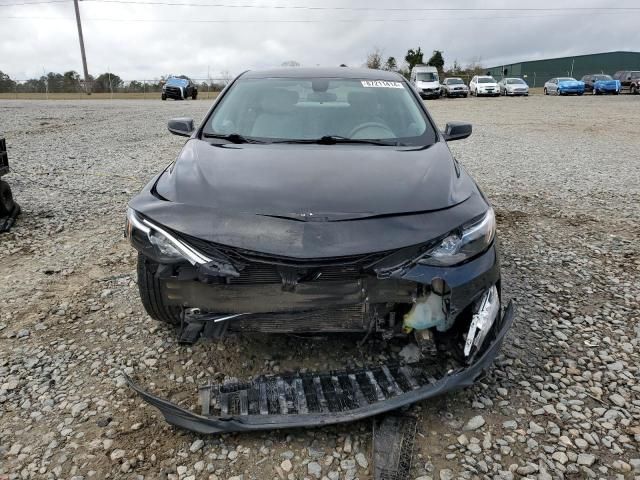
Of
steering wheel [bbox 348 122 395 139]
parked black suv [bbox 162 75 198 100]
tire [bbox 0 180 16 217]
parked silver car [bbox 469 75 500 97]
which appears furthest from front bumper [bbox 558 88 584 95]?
tire [bbox 0 180 16 217]

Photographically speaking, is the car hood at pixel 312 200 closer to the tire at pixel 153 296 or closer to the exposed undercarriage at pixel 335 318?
the exposed undercarriage at pixel 335 318

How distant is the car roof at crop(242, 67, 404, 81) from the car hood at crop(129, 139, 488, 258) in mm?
1294

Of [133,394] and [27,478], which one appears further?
[133,394]

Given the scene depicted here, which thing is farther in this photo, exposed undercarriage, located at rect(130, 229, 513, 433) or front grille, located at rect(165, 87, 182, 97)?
front grille, located at rect(165, 87, 182, 97)

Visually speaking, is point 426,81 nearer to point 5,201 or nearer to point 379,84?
point 379,84

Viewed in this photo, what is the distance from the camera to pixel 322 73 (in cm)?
393

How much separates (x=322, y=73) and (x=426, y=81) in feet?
98.9

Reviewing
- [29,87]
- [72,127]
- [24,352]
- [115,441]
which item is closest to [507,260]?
[115,441]

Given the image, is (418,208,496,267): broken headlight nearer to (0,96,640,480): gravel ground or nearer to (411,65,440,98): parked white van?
(0,96,640,480): gravel ground

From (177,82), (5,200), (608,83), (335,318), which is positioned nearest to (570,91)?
(608,83)

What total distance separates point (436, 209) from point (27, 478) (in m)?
2.00

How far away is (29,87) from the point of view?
42.9 metres

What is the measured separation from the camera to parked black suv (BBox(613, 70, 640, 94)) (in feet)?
105

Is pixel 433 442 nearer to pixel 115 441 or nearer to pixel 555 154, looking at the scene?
pixel 115 441
